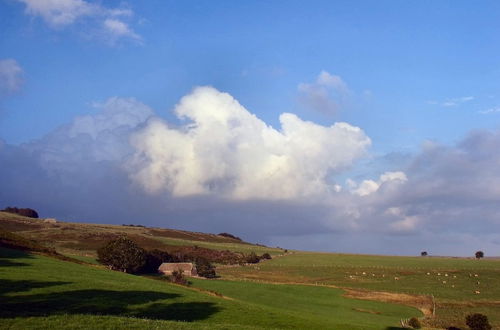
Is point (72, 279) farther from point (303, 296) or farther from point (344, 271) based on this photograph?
point (344, 271)

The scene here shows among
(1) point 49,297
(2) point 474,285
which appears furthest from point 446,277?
(1) point 49,297

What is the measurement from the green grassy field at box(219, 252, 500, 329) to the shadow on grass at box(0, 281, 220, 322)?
111 ft

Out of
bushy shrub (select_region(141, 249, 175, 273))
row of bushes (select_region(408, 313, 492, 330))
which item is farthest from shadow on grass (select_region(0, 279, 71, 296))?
bushy shrub (select_region(141, 249, 175, 273))

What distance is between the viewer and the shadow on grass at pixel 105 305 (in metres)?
28.9

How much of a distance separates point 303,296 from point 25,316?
179ft

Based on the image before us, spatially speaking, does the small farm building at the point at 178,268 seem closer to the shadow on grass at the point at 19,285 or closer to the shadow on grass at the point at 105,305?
the shadow on grass at the point at 105,305

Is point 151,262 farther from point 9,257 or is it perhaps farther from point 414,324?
point 414,324

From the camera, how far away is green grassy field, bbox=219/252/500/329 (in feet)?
234

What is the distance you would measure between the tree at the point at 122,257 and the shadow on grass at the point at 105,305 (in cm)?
4666

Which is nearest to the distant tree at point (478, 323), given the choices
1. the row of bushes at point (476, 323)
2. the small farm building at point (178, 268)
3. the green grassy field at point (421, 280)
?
the row of bushes at point (476, 323)

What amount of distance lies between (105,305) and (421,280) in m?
85.2

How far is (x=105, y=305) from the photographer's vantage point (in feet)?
112

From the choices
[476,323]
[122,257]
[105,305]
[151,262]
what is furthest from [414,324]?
[151,262]

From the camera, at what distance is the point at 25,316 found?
25.3 metres
